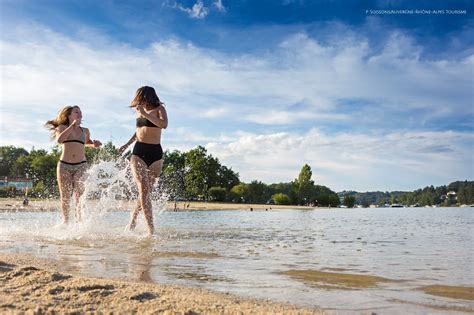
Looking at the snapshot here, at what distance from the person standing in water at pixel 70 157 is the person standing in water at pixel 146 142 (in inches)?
72.7

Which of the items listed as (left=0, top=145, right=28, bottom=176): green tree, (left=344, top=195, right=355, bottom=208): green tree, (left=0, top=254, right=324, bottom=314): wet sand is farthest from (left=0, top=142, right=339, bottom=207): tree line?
(left=0, top=254, right=324, bottom=314): wet sand

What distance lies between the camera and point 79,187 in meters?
8.98

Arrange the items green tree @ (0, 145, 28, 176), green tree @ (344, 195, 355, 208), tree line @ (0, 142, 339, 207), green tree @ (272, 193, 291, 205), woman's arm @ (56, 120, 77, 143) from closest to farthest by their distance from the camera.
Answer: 1. woman's arm @ (56, 120, 77, 143)
2. tree line @ (0, 142, 339, 207)
3. green tree @ (0, 145, 28, 176)
4. green tree @ (272, 193, 291, 205)
5. green tree @ (344, 195, 355, 208)

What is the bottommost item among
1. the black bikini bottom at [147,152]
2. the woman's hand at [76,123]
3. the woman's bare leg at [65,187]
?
the woman's bare leg at [65,187]

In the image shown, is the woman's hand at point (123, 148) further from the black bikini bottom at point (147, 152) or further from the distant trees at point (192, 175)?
the distant trees at point (192, 175)

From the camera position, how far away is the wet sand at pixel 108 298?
2.78 meters

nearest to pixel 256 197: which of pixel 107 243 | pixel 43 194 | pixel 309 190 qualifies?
pixel 309 190

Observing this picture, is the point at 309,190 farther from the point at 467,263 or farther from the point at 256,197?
the point at 467,263

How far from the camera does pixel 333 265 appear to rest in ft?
17.4

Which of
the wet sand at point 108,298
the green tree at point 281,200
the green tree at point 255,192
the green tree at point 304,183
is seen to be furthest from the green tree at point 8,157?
the wet sand at point 108,298

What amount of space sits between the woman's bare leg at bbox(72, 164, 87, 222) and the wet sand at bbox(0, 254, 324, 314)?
5341 millimetres

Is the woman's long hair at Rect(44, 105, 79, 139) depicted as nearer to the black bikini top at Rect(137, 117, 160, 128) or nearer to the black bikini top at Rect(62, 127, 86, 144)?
the black bikini top at Rect(62, 127, 86, 144)

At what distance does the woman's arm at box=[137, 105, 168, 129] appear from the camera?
7.34m

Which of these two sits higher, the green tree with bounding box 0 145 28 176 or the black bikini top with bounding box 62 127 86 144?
the green tree with bounding box 0 145 28 176
